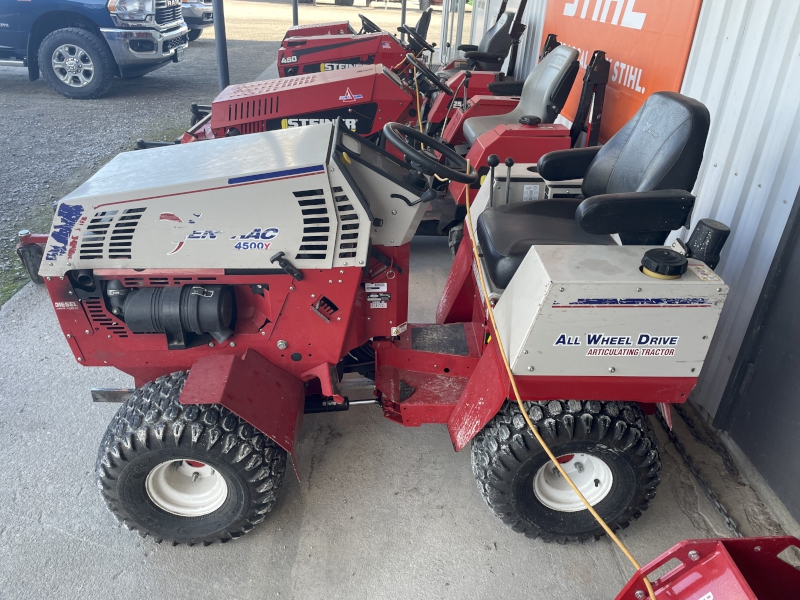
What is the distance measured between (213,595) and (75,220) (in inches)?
46.6

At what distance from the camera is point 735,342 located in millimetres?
2244

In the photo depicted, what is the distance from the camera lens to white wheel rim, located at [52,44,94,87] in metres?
7.19

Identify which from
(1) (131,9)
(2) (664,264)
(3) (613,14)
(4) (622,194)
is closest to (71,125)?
(1) (131,9)

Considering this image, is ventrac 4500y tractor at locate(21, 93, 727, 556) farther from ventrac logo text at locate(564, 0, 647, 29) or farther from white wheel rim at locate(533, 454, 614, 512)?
ventrac logo text at locate(564, 0, 647, 29)

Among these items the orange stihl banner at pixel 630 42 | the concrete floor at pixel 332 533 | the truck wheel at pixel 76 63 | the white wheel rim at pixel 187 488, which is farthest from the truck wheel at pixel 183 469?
the truck wheel at pixel 76 63

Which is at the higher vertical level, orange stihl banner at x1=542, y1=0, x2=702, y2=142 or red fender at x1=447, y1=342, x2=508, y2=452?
orange stihl banner at x1=542, y1=0, x2=702, y2=142

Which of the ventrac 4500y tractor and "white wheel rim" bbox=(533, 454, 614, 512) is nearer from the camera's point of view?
the ventrac 4500y tractor

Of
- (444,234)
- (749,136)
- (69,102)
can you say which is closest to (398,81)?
(444,234)

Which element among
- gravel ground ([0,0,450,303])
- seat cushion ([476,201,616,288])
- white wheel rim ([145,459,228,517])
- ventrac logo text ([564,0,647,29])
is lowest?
gravel ground ([0,0,450,303])

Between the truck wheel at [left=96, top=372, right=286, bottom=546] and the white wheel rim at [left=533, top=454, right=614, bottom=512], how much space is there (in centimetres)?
85

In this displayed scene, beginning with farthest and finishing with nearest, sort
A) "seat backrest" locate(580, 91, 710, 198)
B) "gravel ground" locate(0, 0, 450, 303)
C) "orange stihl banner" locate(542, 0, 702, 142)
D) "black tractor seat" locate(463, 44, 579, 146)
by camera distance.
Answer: "gravel ground" locate(0, 0, 450, 303)
"black tractor seat" locate(463, 44, 579, 146)
"orange stihl banner" locate(542, 0, 702, 142)
"seat backrest" locate(580, 91, 710, 198)

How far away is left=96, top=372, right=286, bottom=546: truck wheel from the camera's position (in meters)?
1.72

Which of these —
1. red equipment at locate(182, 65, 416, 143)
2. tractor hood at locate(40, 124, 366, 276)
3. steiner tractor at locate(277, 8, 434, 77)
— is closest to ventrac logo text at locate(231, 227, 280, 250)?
tractor hood at locate(40, 124, 366, 276)

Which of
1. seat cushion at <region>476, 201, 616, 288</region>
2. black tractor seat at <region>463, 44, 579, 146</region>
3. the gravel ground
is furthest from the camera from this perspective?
the gravel ground
